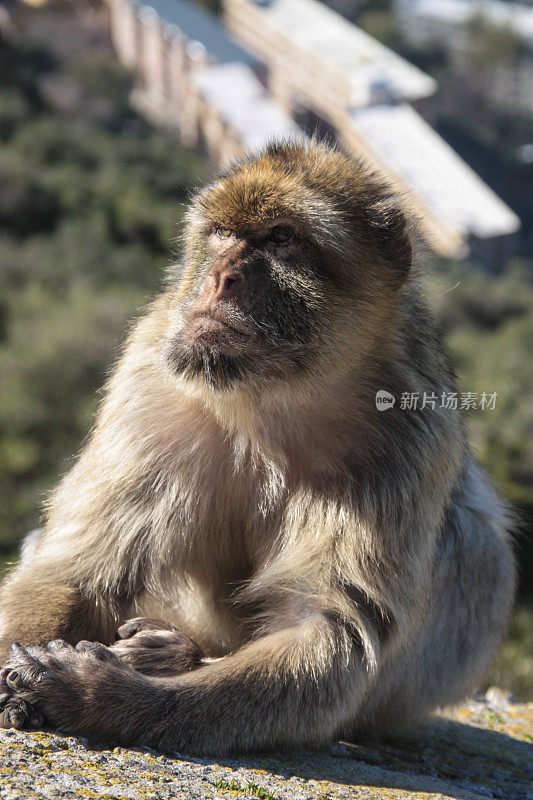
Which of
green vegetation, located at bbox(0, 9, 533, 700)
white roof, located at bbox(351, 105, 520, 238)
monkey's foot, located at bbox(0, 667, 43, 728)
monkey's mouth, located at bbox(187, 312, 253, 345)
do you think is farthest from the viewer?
white roof, located at bbox(351, 105, 520, 238)

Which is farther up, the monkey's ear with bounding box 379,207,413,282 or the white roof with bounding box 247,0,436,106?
the white roof with bounding box 247,0,436,106

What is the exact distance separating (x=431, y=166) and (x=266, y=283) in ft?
80.4

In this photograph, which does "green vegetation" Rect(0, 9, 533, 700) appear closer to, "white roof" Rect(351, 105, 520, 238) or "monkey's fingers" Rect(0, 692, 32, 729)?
"white roof" Rect(351, 105, 520, 238)

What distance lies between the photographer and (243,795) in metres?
2.49

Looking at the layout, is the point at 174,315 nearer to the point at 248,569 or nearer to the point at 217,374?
the point at 217,374

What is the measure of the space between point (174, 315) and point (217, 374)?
1.08 ft

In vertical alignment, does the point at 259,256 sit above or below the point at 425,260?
below

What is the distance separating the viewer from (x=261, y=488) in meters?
3.23

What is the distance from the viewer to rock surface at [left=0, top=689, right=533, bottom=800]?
236cm

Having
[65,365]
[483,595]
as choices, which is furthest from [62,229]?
[483,595]

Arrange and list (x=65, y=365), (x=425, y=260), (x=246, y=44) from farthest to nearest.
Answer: (x=246, y=44), (x=65, y=365), (x=425, y=260)

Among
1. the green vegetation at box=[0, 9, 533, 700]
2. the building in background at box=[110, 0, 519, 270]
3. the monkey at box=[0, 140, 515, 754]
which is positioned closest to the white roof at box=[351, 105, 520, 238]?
the building in background at box=[110, 0, 519, 270]

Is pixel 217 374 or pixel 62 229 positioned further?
pixel 62 229

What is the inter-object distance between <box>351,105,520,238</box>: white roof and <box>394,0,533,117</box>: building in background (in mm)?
10546
